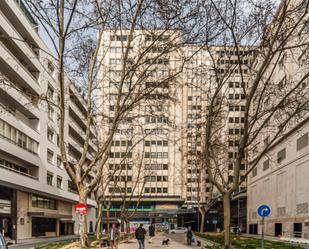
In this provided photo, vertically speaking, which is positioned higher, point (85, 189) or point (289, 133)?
point (289, 133)

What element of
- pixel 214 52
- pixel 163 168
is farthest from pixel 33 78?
pixel 163 168

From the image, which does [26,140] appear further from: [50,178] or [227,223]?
[227,223]

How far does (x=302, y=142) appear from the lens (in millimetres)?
58594

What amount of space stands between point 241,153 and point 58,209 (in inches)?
2113

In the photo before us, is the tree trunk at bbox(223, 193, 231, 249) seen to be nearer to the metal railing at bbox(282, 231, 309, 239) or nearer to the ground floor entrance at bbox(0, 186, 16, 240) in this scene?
the ground floor entrance at bbox(0, 186, 16, 240)

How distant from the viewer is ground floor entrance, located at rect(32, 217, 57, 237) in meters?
64.2

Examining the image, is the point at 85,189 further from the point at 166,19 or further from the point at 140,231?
the point at 166,19

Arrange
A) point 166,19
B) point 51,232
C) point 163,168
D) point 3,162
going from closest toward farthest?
point 166,19, point 3,162, point 51,232, point 163,168

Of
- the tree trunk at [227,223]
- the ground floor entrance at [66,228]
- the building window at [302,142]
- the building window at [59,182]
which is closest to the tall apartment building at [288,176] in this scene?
the building window at [302,142]

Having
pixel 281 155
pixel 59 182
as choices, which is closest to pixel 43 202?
pixel 59 182

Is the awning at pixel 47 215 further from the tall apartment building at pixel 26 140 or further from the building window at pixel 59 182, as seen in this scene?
the building window at pixel 59 182

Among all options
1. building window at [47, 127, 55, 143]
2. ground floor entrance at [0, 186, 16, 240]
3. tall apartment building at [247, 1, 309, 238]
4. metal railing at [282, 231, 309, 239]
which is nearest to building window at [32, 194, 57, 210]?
building window at [47, 127, 55, 143]

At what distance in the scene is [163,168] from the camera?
4503 inches

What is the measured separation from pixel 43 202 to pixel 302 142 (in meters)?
31.0
